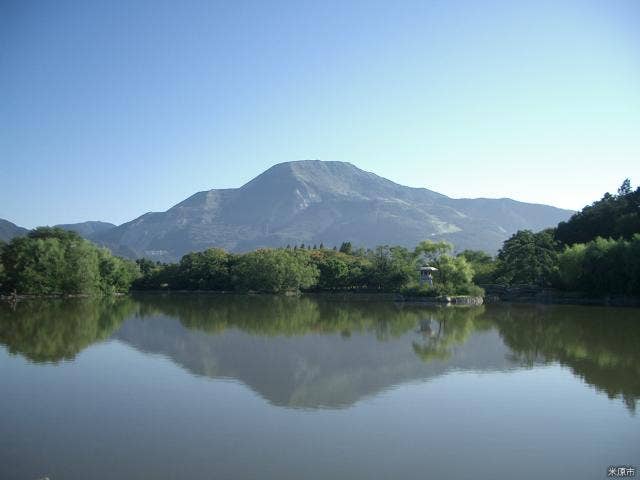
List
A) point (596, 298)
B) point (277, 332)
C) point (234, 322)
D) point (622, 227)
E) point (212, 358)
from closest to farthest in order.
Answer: point (212, 358) < point (277, 332) < point (234, 322) < point (596, 298) < point (622, 227)

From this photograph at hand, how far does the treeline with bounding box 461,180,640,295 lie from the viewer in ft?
132

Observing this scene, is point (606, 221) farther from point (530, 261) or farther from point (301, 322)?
point (301, 322)

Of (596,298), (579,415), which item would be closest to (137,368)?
(579,415)

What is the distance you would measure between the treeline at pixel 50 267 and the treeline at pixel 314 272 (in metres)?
14.8

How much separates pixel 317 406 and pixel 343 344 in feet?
31.2

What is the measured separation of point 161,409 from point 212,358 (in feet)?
20.4

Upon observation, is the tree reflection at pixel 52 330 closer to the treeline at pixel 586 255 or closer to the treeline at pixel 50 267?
the treeline at pixel 50 267

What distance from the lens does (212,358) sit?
1725cm

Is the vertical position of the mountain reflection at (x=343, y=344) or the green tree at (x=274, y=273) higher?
the green tree at (x=274, y=273)

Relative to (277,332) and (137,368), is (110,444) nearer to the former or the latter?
(137,368)

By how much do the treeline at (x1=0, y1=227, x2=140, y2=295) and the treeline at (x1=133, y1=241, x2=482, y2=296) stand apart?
1476 cm

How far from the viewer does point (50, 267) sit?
49.1 metres

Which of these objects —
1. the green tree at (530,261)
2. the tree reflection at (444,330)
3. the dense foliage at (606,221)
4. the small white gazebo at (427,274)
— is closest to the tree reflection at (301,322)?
the tree reflection at (444,330)

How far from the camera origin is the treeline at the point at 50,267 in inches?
1886
